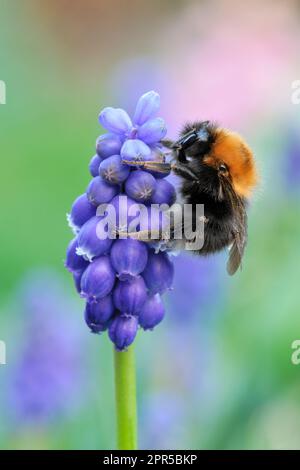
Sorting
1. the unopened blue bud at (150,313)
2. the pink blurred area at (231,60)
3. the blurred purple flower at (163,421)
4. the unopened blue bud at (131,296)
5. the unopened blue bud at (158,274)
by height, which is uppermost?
the pink blurred area at (231,60)

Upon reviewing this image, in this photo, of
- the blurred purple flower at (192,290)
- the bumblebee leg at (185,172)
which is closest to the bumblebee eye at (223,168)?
the bumblebee leg at (185,172)

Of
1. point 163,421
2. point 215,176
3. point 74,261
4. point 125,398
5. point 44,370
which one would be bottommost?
point 163,421

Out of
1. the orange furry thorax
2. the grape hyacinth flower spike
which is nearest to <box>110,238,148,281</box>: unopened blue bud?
the grape hyacinth flower spike

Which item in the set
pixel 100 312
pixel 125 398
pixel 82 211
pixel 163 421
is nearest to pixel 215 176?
pixel 82 211

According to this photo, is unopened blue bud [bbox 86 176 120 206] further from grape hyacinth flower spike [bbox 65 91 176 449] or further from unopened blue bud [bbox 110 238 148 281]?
unopened blue bud [bbox 110 238 148 281]

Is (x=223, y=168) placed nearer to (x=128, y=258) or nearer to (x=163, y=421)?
(x=128, y=258)

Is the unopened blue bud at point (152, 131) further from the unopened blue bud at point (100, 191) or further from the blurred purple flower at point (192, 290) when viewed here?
the blurred purple flower at point (192, 290)
